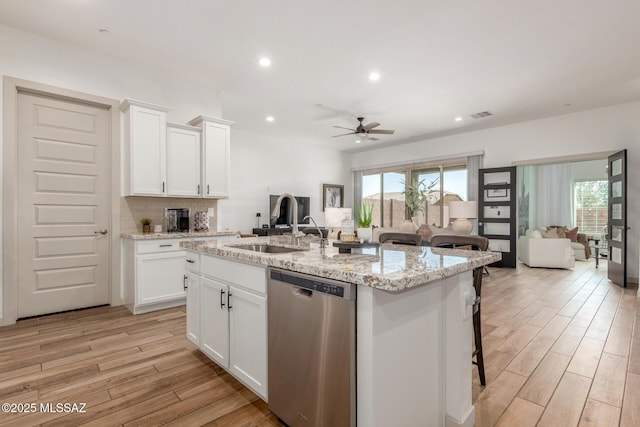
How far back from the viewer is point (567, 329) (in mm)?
2990

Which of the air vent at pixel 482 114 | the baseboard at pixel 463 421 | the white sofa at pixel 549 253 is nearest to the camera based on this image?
the baseboard at pixel 463 421

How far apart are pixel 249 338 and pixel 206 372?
647 mm

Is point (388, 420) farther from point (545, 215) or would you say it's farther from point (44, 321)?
point (545, 215)

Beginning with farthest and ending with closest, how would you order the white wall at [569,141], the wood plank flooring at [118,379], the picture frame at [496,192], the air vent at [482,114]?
the picture frame at [496,192] → the air vent at [482,114] → the white wall at [569,141] → the wood plank flooring at [118,379]

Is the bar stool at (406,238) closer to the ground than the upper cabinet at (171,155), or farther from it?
closer to the ground

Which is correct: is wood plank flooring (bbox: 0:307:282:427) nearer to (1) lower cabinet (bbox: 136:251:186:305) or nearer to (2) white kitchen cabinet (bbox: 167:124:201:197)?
(1) lower cabinet (bbox: 136:251:186:305)

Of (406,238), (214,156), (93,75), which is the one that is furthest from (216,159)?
(406,238)

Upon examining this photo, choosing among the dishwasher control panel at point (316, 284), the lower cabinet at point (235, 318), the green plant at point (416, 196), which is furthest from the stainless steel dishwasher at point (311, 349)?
the green plant at point (416, 196)

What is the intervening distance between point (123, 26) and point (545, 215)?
10626 millimetres

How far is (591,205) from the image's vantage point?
28.8ft

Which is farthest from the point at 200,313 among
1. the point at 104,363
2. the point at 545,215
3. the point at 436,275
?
the point at 545,215

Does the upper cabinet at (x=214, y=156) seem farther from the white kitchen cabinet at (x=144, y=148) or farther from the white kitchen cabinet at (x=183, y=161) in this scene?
the white kitchen cabinet at (x=144, y=148)

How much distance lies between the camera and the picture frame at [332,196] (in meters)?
8.69

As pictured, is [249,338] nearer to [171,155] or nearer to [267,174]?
[171,155]
